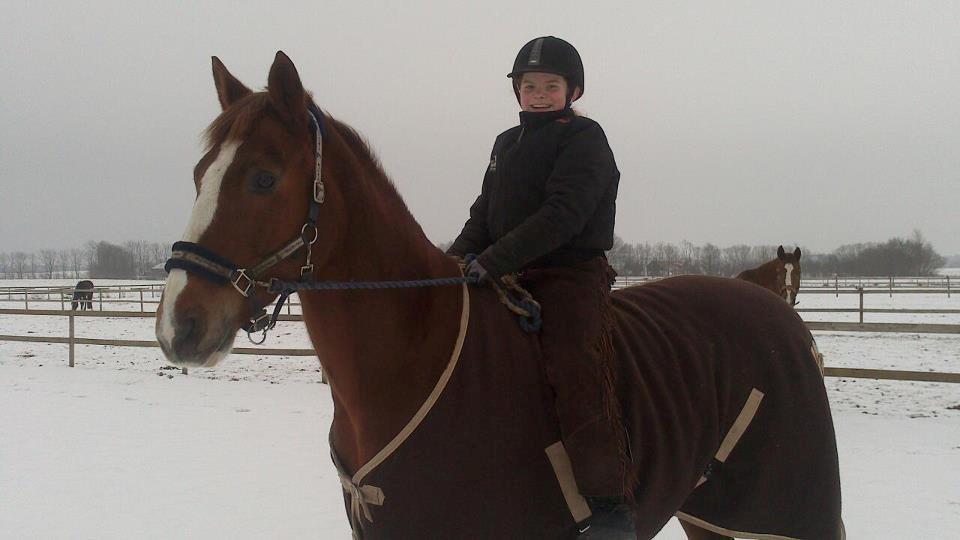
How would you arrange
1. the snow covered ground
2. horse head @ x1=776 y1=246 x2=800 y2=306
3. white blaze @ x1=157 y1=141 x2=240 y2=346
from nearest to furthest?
white blaze @ x1=157 y1=141 x2=240 y2=346, the snow covered ground, horse head @ x1=776 y1=246 x2=800 y2=306

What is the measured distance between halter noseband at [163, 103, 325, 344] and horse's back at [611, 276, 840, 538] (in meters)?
1.24

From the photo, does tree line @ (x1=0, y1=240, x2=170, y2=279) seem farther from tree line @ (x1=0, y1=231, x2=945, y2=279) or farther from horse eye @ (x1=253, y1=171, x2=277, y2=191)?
horse eye @ (x1=253, y1=171, x2=277, y2=191)

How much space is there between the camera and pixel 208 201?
1530mm

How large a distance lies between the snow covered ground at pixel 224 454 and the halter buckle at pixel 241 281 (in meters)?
3.38

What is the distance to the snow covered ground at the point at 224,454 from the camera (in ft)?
14.6

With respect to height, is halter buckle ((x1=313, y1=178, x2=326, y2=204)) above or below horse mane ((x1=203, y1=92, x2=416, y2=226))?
below

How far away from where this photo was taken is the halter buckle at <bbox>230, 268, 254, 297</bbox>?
1497mm

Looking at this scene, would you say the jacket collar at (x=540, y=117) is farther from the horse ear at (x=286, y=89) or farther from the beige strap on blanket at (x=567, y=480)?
the beige strap on blanket at (x=567, y=480)

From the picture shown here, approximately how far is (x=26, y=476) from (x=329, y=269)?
5.53 meters

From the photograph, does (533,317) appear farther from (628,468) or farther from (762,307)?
(762,307)

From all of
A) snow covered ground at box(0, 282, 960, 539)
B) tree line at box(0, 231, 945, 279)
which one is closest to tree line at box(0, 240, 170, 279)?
tree line at box(0, 231, 945, 279)

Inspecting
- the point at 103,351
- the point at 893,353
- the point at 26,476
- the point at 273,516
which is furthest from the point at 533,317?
the point at 103,351

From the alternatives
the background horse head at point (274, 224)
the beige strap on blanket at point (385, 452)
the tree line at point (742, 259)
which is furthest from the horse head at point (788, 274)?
the tree line at point (742, 259)

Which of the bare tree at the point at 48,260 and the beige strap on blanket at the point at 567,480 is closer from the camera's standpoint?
the beige strap on blanket at the point at 567,480
